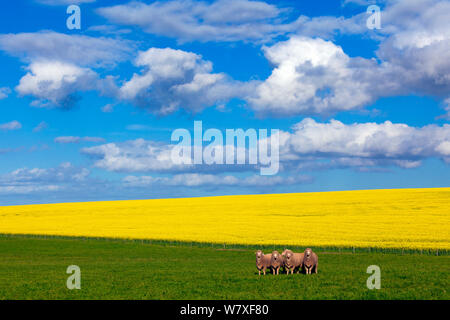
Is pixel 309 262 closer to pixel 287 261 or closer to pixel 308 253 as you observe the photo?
pixel 308 253

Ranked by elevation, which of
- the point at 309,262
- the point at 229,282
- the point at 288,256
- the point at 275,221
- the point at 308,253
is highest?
the point at 275,221

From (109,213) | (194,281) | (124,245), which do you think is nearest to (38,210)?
(109,213)

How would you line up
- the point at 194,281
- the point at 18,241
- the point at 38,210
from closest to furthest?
the point at 194,281 → the point at 18,241 → the point at 38,210

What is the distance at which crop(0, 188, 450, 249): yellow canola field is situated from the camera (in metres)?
45.6

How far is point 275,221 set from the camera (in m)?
60.2

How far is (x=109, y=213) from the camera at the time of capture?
79.6 m

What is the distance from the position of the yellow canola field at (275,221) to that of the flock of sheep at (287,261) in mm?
18071

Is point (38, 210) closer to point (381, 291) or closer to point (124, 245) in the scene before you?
point (124, 245)

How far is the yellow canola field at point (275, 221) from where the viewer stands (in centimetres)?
4562

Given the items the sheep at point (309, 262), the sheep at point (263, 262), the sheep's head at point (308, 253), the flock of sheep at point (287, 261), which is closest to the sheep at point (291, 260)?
the flock of sheep at point (287, 261)

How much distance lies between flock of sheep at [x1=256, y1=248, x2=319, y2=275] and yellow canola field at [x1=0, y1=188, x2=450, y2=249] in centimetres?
1807

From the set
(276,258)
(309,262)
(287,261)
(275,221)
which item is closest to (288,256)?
(287,261)

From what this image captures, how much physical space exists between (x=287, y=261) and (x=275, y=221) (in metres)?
36.1
